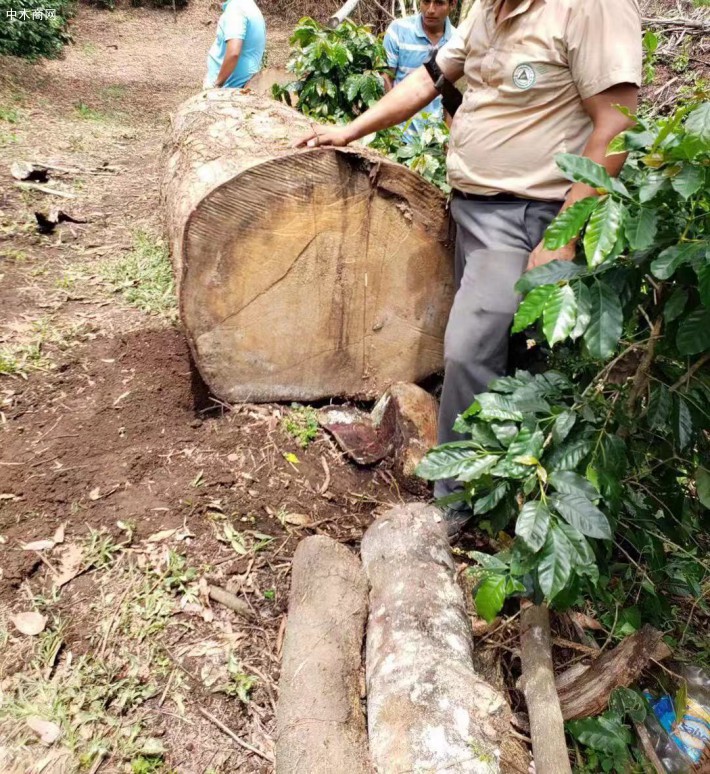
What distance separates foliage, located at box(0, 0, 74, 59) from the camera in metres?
8.61

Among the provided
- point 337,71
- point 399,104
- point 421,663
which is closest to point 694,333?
point 421,663

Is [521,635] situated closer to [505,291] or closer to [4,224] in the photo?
[505,291]

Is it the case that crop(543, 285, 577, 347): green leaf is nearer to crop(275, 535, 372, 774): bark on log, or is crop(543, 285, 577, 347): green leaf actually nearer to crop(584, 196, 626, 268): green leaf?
crop(584, 196, 626, 268): green leaf

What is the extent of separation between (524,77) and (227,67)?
3.32m

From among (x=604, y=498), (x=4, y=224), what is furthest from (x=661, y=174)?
(x=4, y=224)

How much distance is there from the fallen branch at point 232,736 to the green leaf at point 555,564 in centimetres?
88

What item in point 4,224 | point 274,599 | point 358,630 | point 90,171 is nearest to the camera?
point 358,630

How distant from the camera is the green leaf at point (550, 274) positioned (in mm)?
1529

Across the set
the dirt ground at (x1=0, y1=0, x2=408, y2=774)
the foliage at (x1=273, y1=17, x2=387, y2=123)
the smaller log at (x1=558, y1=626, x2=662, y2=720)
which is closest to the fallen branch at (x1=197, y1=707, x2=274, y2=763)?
the dirt ground at (x1=0, y1=0, x2=408, y2=774)

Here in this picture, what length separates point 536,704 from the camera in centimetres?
166

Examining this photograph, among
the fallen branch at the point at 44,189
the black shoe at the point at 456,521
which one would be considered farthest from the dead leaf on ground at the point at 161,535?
the fallen branch at the point at 44,189

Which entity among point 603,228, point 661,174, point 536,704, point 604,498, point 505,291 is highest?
point 661,174

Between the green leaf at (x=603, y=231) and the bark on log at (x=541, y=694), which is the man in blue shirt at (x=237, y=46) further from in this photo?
the bark on log at (x=541, y=694)

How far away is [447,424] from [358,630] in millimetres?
807
